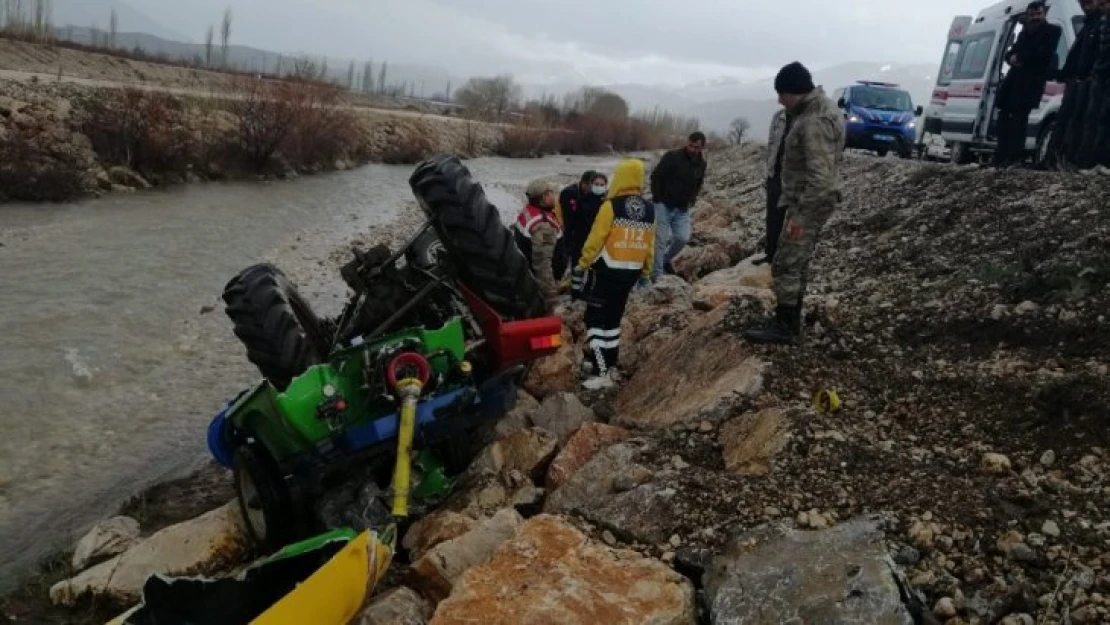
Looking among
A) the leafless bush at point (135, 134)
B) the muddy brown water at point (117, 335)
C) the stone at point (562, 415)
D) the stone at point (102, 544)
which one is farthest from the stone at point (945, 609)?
the leafless bush at point (135, 134)

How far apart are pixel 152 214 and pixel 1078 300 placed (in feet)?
44.7

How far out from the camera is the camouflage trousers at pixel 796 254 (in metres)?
4.60

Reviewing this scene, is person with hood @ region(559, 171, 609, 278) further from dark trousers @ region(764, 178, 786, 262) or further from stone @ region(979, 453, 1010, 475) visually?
stone @ region(979, 453, 1010, 475)

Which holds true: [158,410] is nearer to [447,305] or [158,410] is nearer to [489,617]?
[447,305]

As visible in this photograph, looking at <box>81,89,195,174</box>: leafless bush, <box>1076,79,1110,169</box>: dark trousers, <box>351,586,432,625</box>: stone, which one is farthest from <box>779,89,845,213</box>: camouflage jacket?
<box>81,89,195,174</box>: leafless bush

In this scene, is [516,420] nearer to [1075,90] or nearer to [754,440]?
[754,440]

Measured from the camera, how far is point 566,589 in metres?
2.74

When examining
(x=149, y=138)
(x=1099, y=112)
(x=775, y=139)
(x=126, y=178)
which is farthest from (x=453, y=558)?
(x=149, y=138)

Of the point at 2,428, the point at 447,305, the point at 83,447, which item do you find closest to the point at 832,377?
the point at 447,305

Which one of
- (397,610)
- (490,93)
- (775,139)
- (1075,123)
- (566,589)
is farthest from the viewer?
(490,93)

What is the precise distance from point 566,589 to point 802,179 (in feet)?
9.65

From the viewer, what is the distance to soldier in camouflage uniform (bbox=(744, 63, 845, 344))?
456 centimetres

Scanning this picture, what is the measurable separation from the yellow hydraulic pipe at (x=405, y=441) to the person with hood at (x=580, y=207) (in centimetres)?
411

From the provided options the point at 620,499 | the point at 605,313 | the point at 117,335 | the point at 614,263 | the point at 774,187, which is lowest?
the point at 117,335
